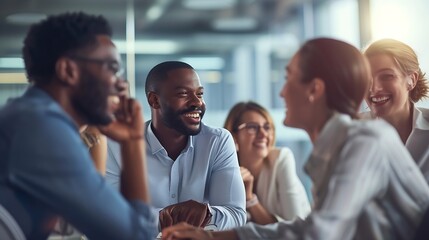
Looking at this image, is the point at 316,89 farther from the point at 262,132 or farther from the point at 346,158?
the point at 262,132

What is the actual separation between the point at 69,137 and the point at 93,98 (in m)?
0.08

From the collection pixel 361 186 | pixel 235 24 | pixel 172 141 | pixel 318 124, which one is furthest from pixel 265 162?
pixel 235 24

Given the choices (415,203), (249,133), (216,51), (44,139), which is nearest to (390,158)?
(415,203)

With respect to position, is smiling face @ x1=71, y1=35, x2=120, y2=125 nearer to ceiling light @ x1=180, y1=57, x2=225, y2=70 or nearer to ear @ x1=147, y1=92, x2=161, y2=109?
ear @ x1=147, y1=92, x2=161, y2=109

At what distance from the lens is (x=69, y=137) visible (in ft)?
3.68

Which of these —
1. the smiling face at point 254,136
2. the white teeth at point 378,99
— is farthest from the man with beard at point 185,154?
the smiling face at point 254,136

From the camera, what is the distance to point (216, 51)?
496 cm

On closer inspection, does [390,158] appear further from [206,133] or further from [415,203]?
[206,133]

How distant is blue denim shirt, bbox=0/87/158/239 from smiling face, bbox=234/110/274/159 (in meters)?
1.97

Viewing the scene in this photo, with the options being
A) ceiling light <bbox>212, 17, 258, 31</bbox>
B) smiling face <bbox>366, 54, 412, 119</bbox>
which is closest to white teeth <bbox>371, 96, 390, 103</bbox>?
smiling face <bbox>366, 54, 412, 119</bbox>

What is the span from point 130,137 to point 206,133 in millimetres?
749

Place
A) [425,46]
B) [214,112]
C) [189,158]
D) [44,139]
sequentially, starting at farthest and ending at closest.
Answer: [214,112] → [425,46] → [189,158] → [44,139]

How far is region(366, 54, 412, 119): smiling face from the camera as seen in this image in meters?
1.74

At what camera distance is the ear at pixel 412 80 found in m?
1.81
